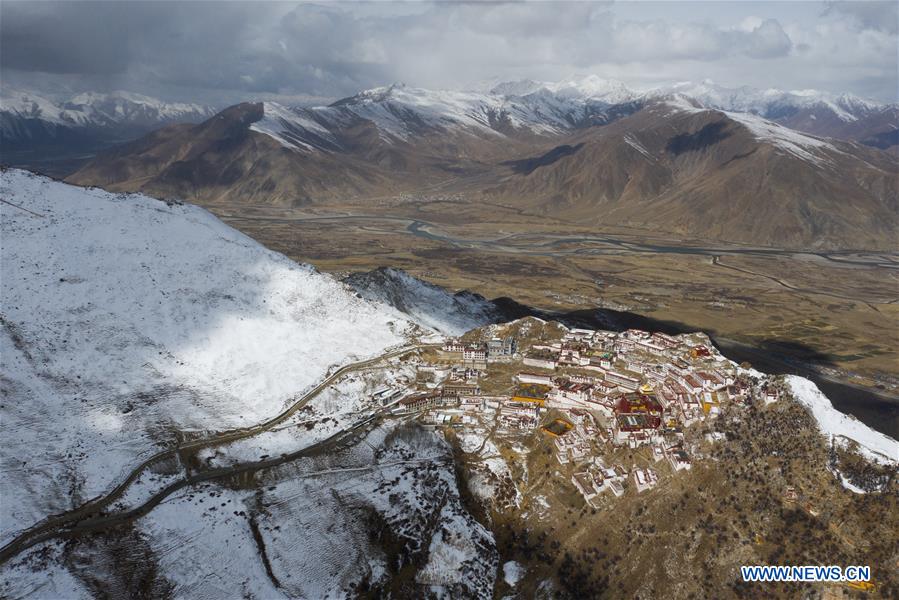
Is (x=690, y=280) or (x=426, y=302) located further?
(x=690, y=280)

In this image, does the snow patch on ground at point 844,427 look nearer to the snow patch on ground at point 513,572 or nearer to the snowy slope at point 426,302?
the snow patch on ground at point 513,572

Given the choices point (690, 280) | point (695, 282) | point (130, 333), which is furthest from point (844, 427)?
point (690, 280)

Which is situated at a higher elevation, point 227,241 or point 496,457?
point 227,241

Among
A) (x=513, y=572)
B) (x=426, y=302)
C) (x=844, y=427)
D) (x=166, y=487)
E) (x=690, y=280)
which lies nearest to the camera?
(x=513, y=572)

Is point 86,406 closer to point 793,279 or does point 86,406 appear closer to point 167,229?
point 167,229

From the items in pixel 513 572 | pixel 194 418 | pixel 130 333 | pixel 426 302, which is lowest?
pixel 513 572

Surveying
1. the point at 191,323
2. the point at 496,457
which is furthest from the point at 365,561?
the point at 191,323

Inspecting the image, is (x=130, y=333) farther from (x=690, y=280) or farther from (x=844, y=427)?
(x=690, y=280)

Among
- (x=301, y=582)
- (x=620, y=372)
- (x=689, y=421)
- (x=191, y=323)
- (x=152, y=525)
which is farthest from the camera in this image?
(x=191, y=323)
